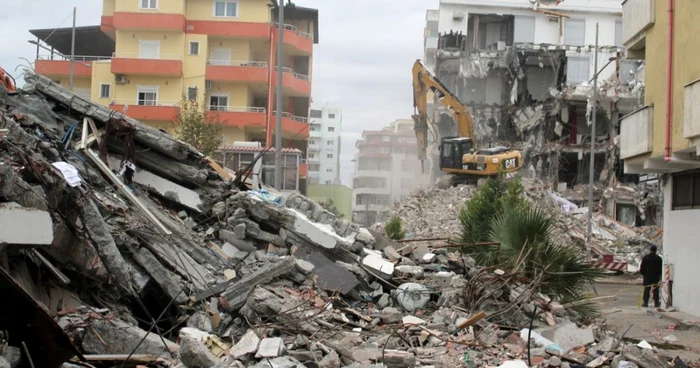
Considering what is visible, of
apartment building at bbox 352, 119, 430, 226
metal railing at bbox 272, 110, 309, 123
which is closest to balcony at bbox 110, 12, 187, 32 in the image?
metal railing at bbox 272, 110, 309, 123

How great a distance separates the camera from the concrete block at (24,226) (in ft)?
21.4

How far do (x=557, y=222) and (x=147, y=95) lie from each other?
70.5ft

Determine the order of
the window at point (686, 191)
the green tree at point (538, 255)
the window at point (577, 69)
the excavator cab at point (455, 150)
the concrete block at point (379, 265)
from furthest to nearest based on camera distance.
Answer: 1. the window at point (577, 69)
2. the excavator cab at point (455, 150)
3. the window at point (686, 191)
4. the concrete block at point (379, 265)
5. the green tree at point (538, 255)

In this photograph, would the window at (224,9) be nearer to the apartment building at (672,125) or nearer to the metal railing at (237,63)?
the metal railing at (237,63)

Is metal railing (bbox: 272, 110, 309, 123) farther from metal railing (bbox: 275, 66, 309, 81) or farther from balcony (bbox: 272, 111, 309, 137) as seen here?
metal railing (bbox: 275, 66, 309, 81)

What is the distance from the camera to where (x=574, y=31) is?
55594mm

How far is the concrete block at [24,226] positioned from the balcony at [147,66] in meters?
31.4

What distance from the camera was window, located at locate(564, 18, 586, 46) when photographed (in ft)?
182

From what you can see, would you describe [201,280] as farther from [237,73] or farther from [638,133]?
[237,73]

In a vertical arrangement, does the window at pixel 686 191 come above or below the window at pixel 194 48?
below

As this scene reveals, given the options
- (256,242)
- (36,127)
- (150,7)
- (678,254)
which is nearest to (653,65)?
(678,254)

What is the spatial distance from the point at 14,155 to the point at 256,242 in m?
4.52

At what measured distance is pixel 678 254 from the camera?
57.2 feet

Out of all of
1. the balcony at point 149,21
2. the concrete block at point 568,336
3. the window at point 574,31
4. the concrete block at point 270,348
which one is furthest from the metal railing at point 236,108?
the concrete block at point 270,348
